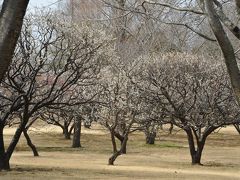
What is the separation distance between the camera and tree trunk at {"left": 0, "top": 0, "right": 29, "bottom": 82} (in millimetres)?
5058

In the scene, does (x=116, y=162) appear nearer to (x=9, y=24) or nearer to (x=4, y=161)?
(x=4, y=161)

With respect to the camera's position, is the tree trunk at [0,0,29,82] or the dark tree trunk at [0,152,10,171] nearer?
the tree trunk at [0,0,29,82]

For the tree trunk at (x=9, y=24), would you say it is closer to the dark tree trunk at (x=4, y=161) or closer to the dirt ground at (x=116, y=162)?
the dirt ground at (x=116, y=162)

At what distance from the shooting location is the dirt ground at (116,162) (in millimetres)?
16545

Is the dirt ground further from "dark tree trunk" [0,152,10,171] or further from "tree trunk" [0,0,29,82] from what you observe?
"tree trunk" [0,0,29,82]

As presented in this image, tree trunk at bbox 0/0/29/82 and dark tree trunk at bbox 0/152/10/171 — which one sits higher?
tree trunk at bbox 0/0/29/82

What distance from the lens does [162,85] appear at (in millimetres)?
23172

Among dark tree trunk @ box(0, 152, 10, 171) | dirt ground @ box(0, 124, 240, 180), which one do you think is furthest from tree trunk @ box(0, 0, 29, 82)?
dark tree trunk @ box(0, 152, 10, 171)

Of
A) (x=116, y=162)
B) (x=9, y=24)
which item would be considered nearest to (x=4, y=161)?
(x=116, y=162)

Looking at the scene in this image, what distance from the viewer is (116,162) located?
74.4 feet

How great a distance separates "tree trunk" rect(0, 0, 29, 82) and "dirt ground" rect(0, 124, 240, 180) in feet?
32.0

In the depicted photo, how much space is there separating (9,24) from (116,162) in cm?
1801

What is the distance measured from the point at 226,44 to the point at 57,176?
9496 mm

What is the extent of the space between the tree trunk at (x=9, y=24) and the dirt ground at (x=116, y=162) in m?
9.74
